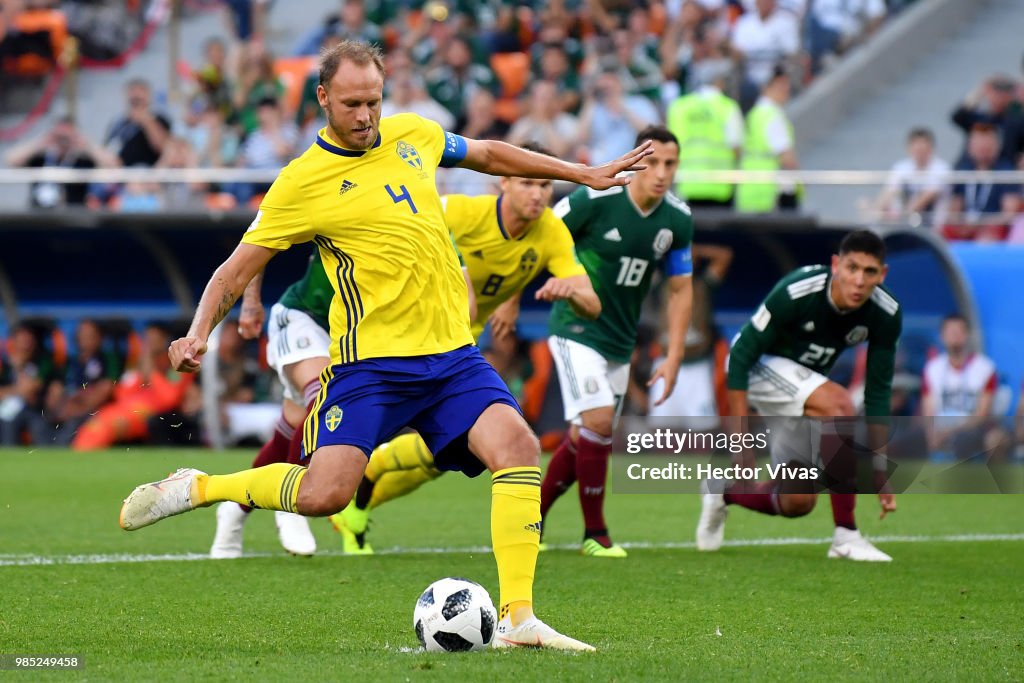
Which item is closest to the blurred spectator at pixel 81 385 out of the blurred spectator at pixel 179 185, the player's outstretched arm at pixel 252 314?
the blurred spectator at pixel 179 185

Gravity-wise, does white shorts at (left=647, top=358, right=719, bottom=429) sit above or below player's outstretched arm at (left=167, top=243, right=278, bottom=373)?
below

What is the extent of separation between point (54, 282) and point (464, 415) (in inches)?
536

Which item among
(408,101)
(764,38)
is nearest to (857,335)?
(408,101)

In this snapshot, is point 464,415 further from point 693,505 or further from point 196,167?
point 196,167

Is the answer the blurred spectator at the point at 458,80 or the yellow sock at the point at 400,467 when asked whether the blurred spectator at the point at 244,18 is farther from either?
the yellow sock at the point at 400,467

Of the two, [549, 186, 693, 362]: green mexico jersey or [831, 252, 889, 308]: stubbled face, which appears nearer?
[831, 252, 889, 308]: stubbled face

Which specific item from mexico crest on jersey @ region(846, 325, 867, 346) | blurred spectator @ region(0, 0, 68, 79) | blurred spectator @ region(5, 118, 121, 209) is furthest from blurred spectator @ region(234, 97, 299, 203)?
mexico crest on jersey @ region(846, 325, 867, 346)

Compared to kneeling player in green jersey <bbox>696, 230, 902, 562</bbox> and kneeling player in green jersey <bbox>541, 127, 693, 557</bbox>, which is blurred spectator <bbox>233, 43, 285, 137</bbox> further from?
kneeling player in green jersey <bbox>696, 230, 902, 562</bbox>

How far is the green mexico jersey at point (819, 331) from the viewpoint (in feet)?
29.1

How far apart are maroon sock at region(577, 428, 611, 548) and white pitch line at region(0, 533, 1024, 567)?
0.39 metres

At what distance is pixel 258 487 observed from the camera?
6164mm

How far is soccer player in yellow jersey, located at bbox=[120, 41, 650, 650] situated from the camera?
19.5ft

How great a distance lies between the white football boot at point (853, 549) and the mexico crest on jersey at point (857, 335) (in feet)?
3.42

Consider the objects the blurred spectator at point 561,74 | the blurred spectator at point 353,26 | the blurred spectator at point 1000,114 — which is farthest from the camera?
the blurred spectator at point 353,26
